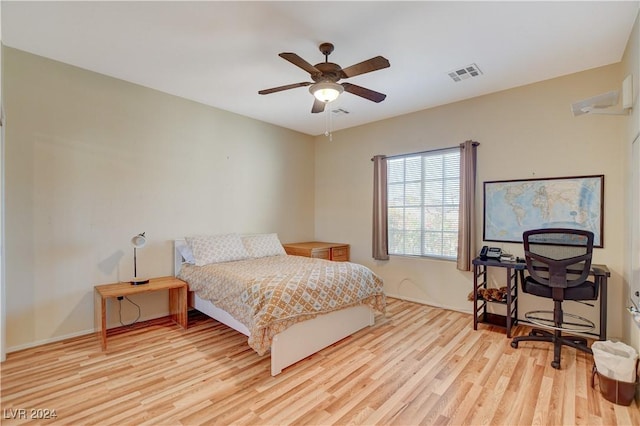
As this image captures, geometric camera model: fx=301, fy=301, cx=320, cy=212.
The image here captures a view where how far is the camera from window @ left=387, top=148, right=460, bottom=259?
4.16 metres

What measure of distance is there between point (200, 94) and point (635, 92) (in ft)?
14.3

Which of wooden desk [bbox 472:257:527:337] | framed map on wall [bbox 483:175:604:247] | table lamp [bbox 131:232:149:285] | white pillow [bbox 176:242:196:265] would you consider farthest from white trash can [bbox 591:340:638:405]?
table lamp [bbox 131:232:149:285]

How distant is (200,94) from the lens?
3.84m

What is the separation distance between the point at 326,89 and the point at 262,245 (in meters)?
2.49

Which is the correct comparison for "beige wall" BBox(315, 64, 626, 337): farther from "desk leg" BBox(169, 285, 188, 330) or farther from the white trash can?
"desk leg" BBox(169, 285, 188, 330)

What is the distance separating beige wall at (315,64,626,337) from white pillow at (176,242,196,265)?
2.56m

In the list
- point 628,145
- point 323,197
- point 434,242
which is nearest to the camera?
point 628,145

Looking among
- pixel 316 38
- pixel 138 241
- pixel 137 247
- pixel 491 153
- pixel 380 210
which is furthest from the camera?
pixel 380 210

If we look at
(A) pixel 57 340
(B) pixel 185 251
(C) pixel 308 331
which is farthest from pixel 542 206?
(A) pixel 57 340

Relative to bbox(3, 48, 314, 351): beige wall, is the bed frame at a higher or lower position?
lower

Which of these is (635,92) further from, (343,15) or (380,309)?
(380,309)

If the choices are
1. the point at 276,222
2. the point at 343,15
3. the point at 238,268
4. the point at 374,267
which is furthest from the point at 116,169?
the point at 374,267

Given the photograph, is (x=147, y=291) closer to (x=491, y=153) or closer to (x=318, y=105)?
(x=318, y=105)

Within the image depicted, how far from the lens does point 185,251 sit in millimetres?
3844
